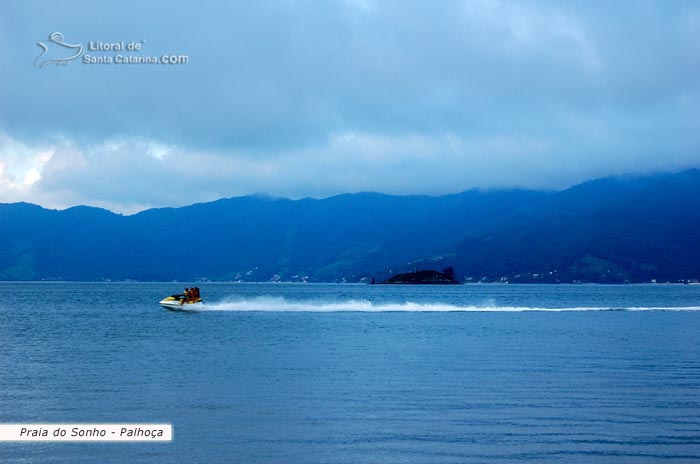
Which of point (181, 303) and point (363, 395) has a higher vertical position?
point (181, 303)

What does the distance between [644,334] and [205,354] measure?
146 ft

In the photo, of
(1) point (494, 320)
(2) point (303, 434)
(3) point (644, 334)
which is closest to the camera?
(2) point (303, 434)

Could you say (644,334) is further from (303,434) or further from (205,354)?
(303,434)

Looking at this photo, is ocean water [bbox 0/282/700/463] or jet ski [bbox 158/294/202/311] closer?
ocean water [bbox 0/282/700/463]

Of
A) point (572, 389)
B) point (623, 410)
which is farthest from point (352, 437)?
point (572, 389)

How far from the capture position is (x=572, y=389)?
3912cm

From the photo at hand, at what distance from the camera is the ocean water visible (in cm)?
2686

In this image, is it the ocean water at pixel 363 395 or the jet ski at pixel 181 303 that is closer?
the ocean water at pixel 363 395

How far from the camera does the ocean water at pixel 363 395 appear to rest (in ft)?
88.1

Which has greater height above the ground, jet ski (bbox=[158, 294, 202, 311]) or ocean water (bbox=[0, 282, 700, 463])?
jet ski (bbox=[158, 294, 202, 311])

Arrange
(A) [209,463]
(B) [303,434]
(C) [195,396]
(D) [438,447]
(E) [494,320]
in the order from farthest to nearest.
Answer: (E) [494,320] → (C) [195,396] → (B) [303,434] → (D) [438,447] → (A) [209,463]

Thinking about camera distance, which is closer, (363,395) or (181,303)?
(363,395)

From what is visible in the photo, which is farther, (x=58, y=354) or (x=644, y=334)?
(x=644, y=334)

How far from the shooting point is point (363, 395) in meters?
37.0
